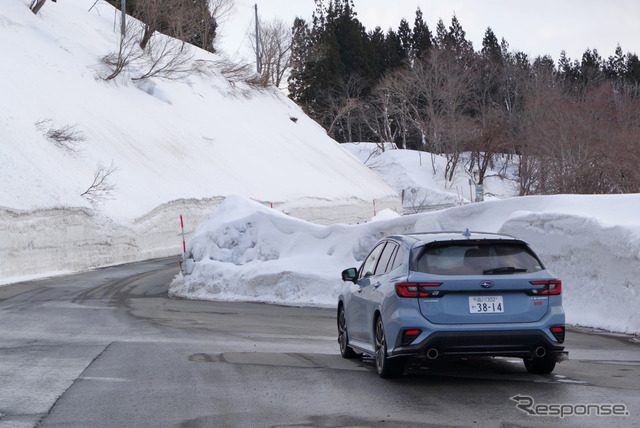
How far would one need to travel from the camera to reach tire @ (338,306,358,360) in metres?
10.2

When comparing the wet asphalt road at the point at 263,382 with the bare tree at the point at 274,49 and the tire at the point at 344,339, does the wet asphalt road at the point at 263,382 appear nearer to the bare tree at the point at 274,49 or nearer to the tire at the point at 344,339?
the tire at the point at 344,339

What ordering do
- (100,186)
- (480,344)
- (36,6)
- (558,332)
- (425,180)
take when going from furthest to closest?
1. (425,180)
2. (36,6)
3. (100,186)
4. (558,332)
5. (480,344)

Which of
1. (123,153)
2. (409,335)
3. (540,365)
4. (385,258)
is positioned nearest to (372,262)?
(385,258)

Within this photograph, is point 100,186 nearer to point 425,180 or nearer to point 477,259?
→ point 477,259

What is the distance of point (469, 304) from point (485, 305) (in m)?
0.15

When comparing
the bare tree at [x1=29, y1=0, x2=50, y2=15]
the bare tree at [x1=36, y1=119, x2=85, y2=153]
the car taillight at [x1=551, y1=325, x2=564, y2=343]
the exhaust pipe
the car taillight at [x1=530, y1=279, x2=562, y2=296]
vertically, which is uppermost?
the bare tree at [x1=29, y1=0, x2=50, y2=15]

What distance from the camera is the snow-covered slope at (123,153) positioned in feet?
101

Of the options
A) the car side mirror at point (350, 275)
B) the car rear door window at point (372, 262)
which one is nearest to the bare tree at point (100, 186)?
the car rear door window at point (372, 262)

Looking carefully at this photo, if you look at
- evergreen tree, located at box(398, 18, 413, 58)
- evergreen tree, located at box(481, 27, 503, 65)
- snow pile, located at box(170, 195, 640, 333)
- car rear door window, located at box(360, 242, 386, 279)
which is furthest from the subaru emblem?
evergreen tree, located at box(398, 18, 413, 58)

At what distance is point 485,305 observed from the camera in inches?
315

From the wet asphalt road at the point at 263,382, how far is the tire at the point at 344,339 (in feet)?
0.48

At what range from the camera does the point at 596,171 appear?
2738cm

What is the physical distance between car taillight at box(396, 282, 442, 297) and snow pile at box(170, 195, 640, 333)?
513 centimetres

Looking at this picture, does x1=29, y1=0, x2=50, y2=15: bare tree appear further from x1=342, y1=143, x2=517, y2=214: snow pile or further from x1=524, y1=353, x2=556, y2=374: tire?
x1=524, y1=353, x2=556, y2=374: tire
